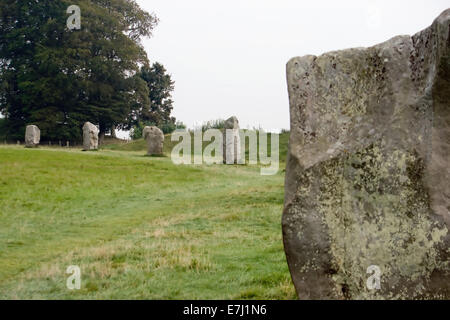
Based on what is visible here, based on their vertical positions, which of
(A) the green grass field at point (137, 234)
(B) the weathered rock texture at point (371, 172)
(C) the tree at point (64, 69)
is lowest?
(A) the green grass field at point (137, 234)

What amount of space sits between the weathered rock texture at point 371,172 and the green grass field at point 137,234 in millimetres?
1127

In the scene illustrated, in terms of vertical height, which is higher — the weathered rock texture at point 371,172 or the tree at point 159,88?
the tree at point 159,88

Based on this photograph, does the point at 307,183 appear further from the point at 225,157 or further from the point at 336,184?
the point at 225,157

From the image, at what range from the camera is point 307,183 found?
17.9 feet

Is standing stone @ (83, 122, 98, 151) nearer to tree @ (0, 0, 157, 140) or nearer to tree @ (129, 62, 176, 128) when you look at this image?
tree @ (0, 0, 157, 140)

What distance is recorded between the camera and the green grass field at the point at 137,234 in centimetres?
696

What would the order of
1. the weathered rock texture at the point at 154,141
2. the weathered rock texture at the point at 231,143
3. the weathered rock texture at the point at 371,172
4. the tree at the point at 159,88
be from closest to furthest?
the weathered rock texture at the point at 371,172 → the weathered rock texture at the point at 231,143 → the weathered rock texture at the point at 154,141 → the tree at the point at 159,88

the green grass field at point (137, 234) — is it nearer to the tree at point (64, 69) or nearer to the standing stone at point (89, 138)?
the standing stone at point (89, 138)

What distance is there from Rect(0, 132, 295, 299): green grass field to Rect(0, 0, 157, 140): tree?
24459 mm

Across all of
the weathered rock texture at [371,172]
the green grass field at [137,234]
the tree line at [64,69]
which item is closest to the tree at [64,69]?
the tree line at [64,69]

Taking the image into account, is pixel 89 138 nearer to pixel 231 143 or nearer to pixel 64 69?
pixel 231 143

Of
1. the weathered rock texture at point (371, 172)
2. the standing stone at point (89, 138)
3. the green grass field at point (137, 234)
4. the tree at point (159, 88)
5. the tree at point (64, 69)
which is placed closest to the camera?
the weathered rock texture at point (371, 172)

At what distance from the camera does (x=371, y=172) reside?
5.36m
